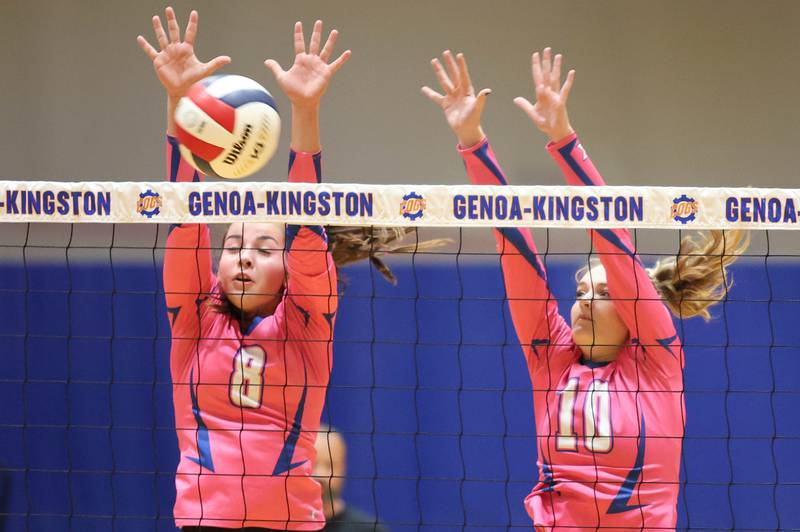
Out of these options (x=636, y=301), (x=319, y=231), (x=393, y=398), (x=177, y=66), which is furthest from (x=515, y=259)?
(x=393, y=398)

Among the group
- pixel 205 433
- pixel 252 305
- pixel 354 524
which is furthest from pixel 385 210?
pixel 354 524

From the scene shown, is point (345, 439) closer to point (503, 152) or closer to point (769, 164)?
point (503, 152)

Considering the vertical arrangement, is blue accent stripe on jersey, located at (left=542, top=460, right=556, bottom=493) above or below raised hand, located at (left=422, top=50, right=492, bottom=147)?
below

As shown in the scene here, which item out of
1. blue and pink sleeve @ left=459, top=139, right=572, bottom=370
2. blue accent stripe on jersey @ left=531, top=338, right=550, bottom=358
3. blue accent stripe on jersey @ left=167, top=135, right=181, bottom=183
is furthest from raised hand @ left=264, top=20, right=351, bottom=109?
blue accent stripe on jersey @ left=531, top=338, right=550, bottom=358

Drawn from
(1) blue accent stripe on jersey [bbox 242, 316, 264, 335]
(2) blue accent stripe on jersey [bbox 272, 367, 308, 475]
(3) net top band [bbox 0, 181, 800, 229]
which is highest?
(3) net top band [bbox 0, 181, 800, 229]

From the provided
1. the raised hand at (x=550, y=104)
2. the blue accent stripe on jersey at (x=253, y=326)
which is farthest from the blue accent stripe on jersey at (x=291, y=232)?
the raised hand at (x=550, y=104)

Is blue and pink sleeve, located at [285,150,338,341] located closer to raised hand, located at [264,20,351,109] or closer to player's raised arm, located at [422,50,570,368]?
A: raised hand, located at [264,20,351,109]

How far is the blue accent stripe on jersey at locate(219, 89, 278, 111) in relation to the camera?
3439 millimetres

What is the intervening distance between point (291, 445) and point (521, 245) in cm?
102

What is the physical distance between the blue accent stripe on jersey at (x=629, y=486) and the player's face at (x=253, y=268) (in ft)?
4.28

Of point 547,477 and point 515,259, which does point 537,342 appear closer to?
point 515,259

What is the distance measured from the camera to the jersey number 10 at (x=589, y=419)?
343 centimetres

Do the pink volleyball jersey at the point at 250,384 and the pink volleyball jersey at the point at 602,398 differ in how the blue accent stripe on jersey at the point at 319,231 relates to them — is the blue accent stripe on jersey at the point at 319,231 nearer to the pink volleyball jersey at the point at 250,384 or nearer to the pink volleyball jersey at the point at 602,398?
the pink volleyball jersey at the point at 250,384

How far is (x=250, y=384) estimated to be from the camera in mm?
3471
